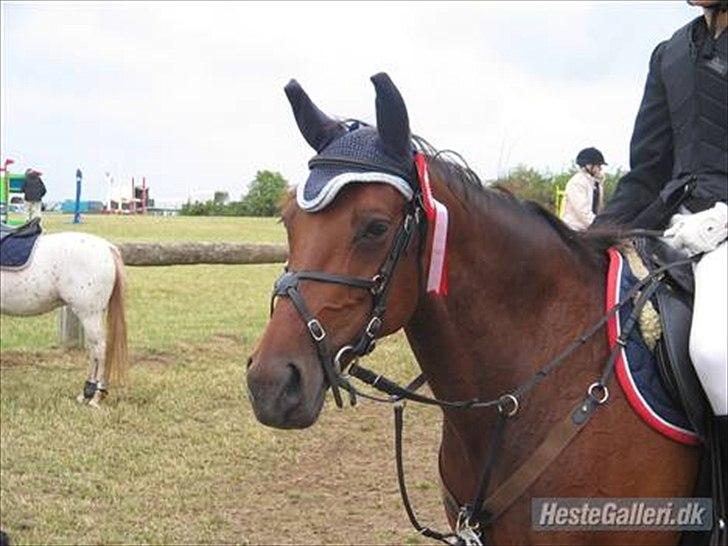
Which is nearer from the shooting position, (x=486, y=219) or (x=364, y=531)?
(x=486, y=219)

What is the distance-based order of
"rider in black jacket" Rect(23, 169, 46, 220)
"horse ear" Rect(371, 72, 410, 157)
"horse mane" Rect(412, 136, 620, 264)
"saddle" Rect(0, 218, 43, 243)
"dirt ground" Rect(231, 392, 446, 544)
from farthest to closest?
"rider in black jacket" Rect(23, 169, 46, 220), "saddle" Rect(0, 218, 43, 243), "dirt ground" Rect(231, 392, 446, 544), "horse mane" Rect(412, 136, 620, 264), "horse ear" Rect(371, 72, 410, 157)

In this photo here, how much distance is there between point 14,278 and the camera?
8.19 meters

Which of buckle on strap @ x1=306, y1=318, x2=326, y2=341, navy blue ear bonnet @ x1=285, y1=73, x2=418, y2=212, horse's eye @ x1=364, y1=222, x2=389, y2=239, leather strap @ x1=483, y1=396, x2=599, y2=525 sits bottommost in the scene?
leather strap @ x1=483, y1=396, x2=599, y2=525

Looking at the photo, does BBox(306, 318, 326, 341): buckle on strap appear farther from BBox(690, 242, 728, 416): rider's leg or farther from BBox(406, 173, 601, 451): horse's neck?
BBox(690, 242, 728, 416): rider's leg

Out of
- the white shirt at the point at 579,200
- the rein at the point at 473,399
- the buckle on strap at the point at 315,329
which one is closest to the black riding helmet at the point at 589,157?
the white shirt at the point at 579,200

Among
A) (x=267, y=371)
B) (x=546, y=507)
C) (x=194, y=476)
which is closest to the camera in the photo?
(x=267, y=371)

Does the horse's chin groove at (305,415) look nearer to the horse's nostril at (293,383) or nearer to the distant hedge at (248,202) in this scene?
the horse's nostril at (293,383)

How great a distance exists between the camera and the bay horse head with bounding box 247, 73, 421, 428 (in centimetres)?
228

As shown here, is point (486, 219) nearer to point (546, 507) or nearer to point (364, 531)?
point (546, 507)

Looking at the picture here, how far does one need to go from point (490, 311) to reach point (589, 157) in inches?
332

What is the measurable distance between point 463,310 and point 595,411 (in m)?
0.47

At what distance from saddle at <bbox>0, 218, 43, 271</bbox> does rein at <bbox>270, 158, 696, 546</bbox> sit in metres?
6.19

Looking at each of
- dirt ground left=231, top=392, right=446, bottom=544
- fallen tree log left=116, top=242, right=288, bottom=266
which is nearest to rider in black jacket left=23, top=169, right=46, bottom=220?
fallen tree log left=116, top=242, right=288, bottom=266

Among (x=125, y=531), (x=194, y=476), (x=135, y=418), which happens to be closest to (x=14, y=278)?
(x=135, y=418)
